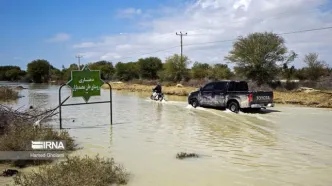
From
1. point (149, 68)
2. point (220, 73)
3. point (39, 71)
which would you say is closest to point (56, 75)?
point (39, 71)

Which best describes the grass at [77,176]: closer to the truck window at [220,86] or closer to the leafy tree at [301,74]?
the truck window at [220,86]

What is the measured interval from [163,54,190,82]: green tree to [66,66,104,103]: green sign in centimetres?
5485

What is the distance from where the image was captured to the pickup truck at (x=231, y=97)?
760 inches

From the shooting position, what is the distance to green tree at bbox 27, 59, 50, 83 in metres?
140

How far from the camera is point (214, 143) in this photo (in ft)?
37.6

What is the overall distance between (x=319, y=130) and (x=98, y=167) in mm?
10328

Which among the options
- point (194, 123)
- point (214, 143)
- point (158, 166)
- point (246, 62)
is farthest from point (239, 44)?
point (158, 166)

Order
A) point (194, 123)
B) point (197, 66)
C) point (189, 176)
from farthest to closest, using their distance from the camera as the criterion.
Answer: point (197, 66) → point (194, 123) → point (189, 176)

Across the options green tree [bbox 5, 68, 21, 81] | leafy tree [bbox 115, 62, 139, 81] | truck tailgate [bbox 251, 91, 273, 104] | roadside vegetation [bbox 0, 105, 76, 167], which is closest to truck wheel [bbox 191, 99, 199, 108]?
truck tailgate [bbox 251, 91, 273, 104]

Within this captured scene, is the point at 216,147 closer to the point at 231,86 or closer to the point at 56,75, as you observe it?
the point at 231,86

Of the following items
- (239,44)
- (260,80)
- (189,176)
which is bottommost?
(189,176)

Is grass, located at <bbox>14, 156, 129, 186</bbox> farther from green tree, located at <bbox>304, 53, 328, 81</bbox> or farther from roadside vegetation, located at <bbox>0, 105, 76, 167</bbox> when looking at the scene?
green tree, located at <bbox>304, 53, 328, 81</bbox>

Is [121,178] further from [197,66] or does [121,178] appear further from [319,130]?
[197,66]

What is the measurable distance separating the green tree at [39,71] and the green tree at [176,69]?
278ft
